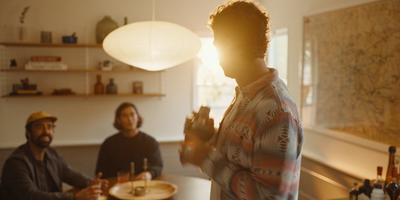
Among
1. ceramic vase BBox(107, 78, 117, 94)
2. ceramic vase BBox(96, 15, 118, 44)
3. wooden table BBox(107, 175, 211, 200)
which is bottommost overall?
wooden table BBox(107, 175, 211, 200)

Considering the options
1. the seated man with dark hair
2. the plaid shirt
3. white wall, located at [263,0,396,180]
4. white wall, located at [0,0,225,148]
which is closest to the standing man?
the plaid shirt

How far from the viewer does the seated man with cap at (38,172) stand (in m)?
2.25

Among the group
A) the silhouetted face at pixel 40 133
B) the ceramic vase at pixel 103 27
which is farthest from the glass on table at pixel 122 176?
the ceramic vase at pixel 103 27

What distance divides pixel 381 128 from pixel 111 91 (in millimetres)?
2740

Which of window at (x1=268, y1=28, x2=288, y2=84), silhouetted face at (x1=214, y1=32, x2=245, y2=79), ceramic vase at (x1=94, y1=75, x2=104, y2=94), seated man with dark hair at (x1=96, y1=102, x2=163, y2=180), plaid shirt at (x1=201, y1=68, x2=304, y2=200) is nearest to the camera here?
plaid shirt at (x1=201, y1=68, x2=304, y2=200)

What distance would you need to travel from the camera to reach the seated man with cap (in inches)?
88.7

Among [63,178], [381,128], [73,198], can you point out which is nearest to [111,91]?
[63,178]

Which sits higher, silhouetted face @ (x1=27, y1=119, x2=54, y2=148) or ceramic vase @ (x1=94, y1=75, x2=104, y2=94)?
ceramic vase @ (x1=94, y1=75, x2=104, y2=94)

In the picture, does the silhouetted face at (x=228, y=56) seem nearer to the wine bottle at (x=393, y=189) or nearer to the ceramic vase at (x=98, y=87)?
the wine bottle at (x=393, y=189)

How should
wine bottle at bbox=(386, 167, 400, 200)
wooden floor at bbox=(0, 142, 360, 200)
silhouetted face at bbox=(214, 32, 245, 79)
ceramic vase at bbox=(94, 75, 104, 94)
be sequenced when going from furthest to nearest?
ceramic vase at bbox=(94, 75, 104, 94) < wooden floor at bbox=(0, 142, 360, 200) < wine bottle at bbox=(386, 167, 400, 200) < silhouetted face at bbox=(214, 32, 245, 79)

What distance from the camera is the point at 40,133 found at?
2.47m

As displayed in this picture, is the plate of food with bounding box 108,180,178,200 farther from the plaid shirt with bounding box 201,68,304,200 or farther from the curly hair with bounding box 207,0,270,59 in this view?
the curly hair with bounding box 207,0,270,59

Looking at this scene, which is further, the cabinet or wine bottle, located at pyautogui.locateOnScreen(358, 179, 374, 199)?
the cabinet

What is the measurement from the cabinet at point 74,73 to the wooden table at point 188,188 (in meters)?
1.50
